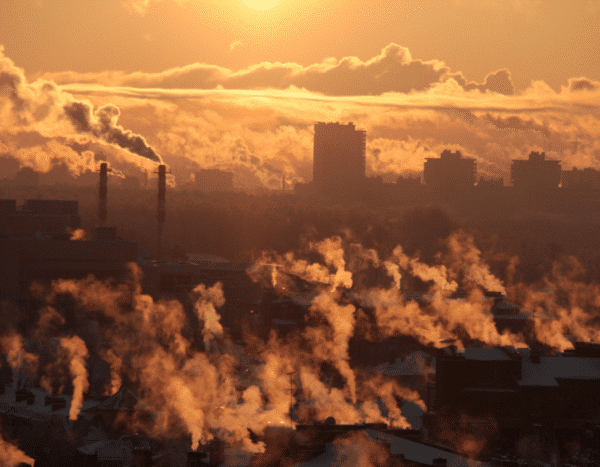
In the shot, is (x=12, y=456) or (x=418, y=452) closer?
(x=418, y=452)

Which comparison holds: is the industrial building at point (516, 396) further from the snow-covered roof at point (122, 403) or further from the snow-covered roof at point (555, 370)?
the snow-covered roof at point (122, 403)

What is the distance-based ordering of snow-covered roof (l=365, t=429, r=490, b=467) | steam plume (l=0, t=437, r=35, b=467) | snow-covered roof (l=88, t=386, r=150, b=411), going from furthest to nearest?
1. snow-covered roof (l=88, t=386, r=150, b=411)
2. steam plume (l=0, t=437, r=35, b=467)
3. snow-covered roof (l=365, t=429, r=490, b=467)

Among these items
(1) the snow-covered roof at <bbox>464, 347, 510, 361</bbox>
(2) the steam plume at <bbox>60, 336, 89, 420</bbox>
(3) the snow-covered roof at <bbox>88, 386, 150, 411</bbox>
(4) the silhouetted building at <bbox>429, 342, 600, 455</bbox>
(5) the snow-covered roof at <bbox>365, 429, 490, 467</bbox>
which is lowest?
(2) the steam plume at <bbox>60, 336, 89, 420</bbox>

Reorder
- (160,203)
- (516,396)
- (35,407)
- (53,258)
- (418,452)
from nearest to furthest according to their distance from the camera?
(418,452) < (516,396) < (35,407) < (53,258) < (160,203)

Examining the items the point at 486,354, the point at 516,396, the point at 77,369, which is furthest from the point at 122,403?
the point at 516,396

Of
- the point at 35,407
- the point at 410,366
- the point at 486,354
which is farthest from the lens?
the point at 410,366

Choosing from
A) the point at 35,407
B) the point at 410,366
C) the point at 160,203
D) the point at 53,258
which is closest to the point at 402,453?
the point at 35,407

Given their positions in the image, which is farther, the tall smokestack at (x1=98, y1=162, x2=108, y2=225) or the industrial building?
the tall smokestack at (x1=98, y1=162, x2=108, y2=225)

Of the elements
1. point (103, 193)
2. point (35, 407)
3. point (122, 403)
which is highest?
point (103, 193)

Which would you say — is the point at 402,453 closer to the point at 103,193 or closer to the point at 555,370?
the point at 555,370

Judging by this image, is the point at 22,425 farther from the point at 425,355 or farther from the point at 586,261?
→ the point at 586,261

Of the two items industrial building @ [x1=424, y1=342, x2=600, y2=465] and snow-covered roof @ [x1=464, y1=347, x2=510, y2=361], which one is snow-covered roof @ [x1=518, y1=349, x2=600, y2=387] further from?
snow-covered roof @ [x1=464, y1=347, x2=510, y2=361]

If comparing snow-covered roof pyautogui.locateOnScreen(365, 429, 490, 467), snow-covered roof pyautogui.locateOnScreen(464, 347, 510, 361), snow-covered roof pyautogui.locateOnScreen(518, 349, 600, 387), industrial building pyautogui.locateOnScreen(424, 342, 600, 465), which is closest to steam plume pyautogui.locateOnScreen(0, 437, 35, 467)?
snow-covered roof pyautogui.locateOnScreen(365, 429, 490, 467)

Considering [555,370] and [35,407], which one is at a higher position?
[555,370]
